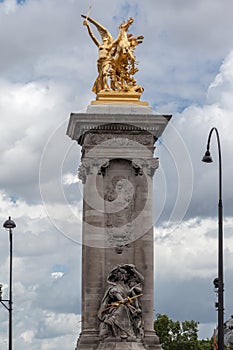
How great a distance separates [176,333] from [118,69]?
3558cm

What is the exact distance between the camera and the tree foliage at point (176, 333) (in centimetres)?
9333

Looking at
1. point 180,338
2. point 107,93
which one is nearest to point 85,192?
point 107,93

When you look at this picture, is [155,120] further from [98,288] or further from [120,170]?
[98,288]

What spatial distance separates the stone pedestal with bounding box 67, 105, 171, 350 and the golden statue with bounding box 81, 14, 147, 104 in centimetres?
104

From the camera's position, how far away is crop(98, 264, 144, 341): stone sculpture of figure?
58.1 m

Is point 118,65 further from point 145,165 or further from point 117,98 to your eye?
point 145,165

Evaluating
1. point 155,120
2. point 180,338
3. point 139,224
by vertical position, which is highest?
point 155,120

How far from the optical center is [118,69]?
62.9m

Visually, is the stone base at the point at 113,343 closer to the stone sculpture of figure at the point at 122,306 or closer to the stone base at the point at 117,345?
the stone base at the point at 117,345

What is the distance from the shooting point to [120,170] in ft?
199

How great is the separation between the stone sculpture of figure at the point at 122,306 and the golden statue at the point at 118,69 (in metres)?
8.30

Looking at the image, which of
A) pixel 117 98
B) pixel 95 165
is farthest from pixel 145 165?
pixel 117 98

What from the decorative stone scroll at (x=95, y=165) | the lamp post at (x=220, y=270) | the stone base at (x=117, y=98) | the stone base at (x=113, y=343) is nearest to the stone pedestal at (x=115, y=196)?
the decorative stone scroll at (x=95, y=165)

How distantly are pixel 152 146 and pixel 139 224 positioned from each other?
3.65 meters
